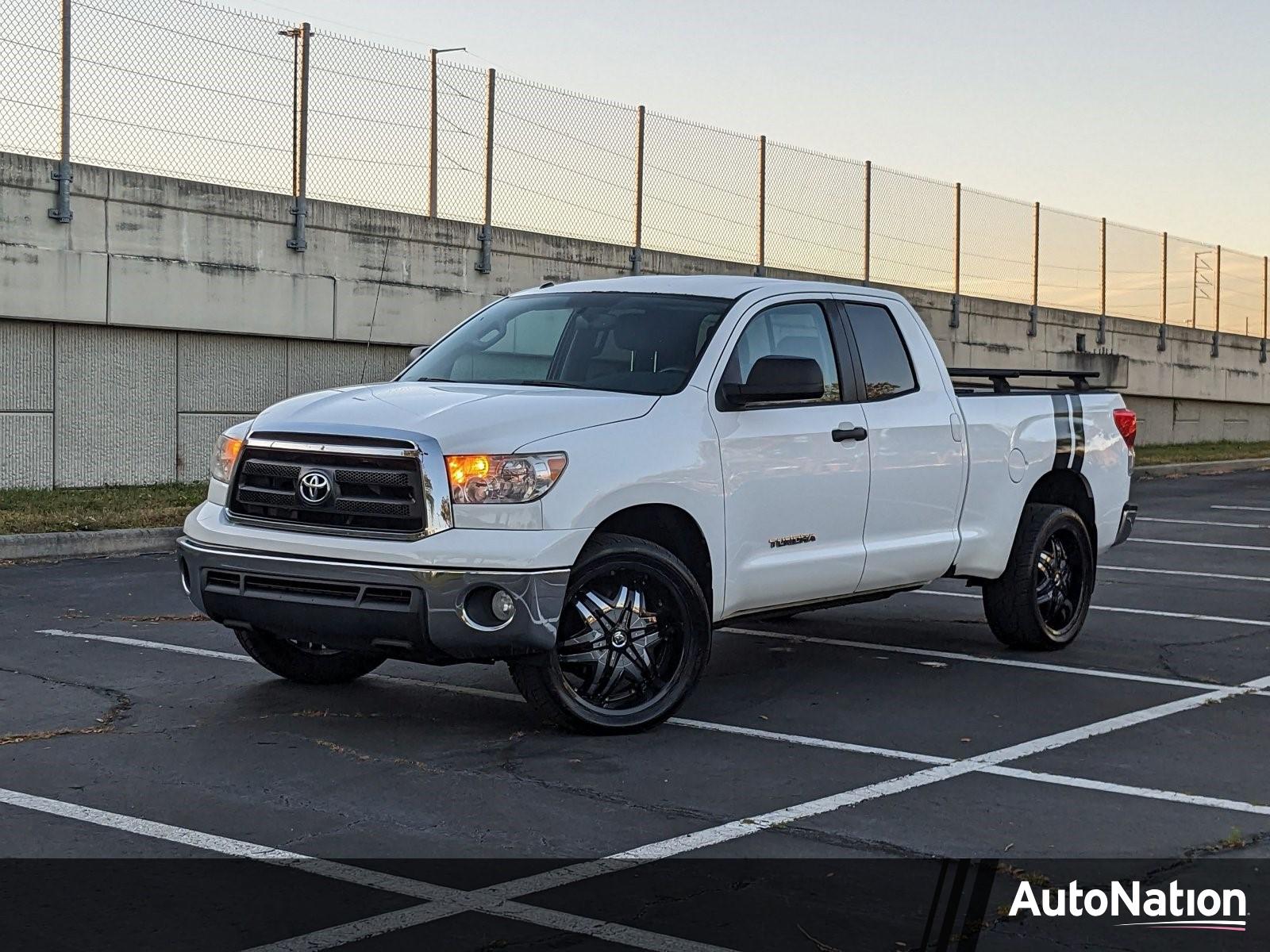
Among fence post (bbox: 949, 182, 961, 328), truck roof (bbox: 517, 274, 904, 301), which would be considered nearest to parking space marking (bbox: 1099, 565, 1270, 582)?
truck roof (bbox: 517, 274, 904, 301)

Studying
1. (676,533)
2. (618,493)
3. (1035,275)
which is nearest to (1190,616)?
(676,533)

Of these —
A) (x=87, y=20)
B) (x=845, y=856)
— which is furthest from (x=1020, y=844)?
(x=87, y=20)

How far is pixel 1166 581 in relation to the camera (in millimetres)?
12711

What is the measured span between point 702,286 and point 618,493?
171cm

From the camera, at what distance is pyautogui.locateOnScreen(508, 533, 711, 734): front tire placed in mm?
6656

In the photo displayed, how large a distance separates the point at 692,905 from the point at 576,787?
1.38 m

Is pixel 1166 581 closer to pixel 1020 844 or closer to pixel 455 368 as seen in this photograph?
pixel 455 368

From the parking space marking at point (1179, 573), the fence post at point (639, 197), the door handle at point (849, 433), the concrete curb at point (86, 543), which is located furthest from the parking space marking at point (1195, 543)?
the fence post at point (639, 197)

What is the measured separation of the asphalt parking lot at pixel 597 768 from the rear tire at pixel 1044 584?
18cm

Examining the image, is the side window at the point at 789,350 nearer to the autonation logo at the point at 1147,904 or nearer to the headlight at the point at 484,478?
the headlight at the point at 484,478

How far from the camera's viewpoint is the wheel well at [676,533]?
707cm

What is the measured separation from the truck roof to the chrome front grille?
6.36ft

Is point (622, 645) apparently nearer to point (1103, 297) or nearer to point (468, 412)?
point (468, 412)

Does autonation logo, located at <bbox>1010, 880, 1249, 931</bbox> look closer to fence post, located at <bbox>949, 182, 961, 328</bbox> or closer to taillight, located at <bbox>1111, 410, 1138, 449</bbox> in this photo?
taillight, located at <bbox>1111, 410, 1138, 449</bbox>
